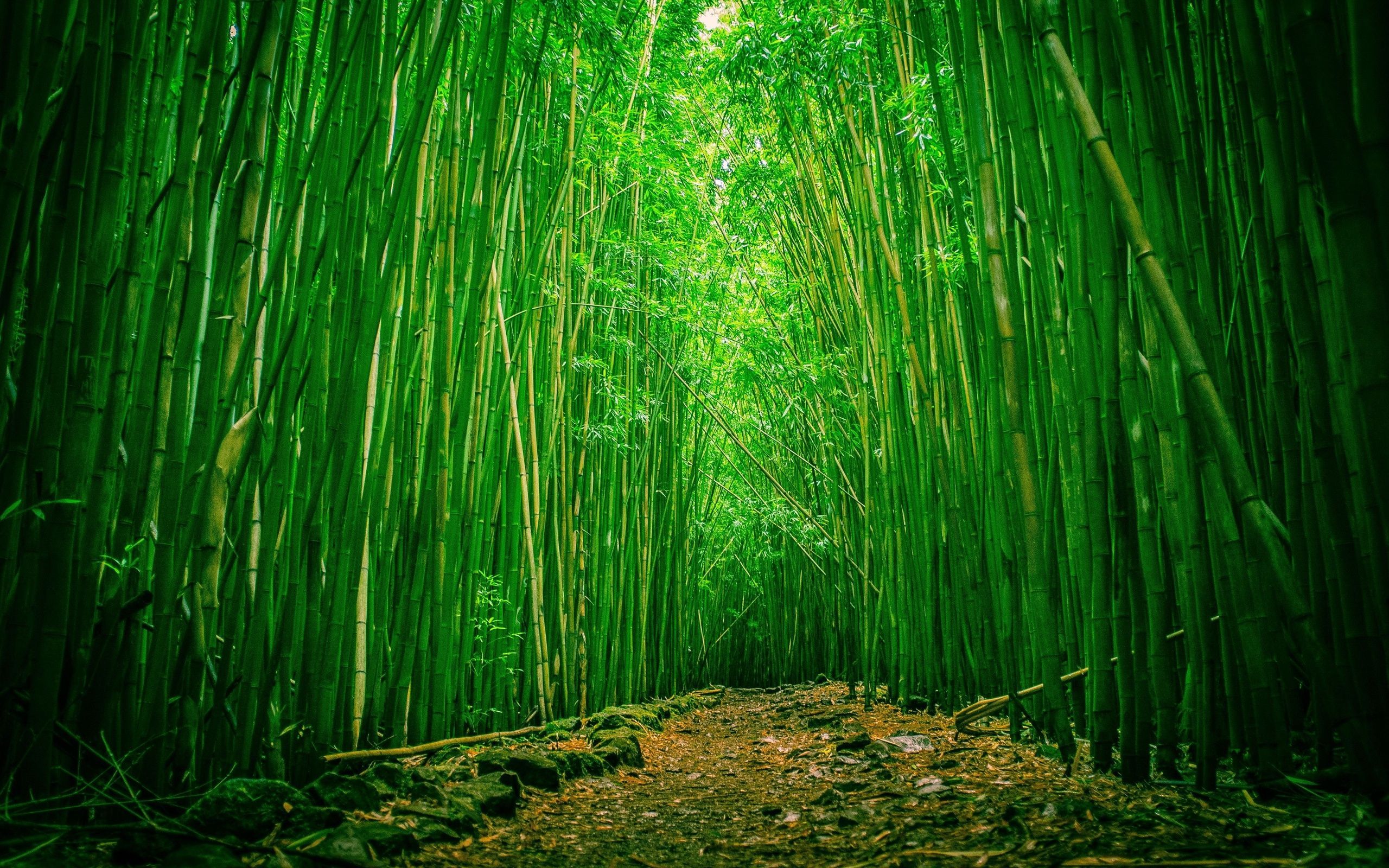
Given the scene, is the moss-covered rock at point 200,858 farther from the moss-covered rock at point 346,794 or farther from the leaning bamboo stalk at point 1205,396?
the leaning bamboo stalk at point 1205,396

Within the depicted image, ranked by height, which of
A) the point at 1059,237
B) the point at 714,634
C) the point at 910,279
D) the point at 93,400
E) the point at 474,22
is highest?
the point at 474,22

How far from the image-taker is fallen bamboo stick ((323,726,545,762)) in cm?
129

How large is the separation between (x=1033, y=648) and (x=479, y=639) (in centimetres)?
145

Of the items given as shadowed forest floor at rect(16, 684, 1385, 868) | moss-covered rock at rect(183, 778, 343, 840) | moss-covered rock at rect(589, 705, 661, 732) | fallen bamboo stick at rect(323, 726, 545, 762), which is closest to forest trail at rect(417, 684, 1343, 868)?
shadowed forest floor at rect(16, 684, 1385, 868)

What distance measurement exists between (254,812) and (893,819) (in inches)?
32.5

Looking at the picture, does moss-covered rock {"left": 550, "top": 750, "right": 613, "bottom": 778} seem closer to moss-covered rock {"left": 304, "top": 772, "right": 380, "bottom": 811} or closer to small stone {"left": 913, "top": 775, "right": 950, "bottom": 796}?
moss-covered rock {"left": 304, "top": 772, "right": 380, "bottom": 811}

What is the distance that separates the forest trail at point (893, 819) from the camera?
2.64 feet

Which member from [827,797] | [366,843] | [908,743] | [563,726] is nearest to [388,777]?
[366,843]

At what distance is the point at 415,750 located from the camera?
4.75 ft

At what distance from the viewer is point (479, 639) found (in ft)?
7.13

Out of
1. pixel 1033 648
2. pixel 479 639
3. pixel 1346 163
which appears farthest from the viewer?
pixel 479 639

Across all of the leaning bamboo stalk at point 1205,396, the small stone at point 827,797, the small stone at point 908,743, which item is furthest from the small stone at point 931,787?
the leaning bamboo stalk at point 1205,396

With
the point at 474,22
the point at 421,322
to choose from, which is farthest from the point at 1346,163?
the point at 474,22

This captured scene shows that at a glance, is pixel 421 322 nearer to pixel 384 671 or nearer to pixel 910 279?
pixel 384 671
